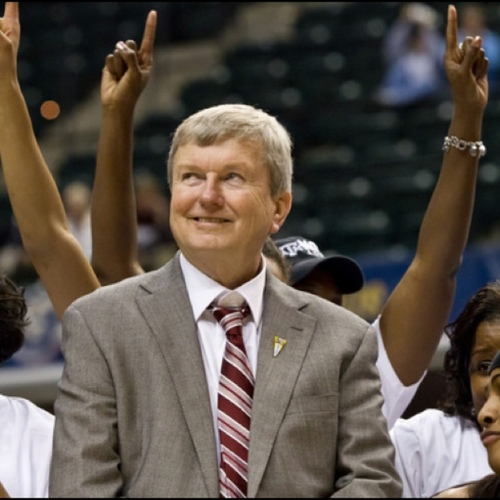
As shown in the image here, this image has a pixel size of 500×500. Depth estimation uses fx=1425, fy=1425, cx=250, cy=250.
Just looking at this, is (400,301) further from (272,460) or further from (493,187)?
(493,187)

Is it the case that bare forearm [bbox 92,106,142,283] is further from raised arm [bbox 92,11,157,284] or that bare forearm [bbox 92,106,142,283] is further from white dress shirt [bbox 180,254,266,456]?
white dress shirt [bbox 180,254,266,456]

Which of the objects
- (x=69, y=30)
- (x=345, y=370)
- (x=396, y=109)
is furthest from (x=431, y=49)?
(x=345, y=370)

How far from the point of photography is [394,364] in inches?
133

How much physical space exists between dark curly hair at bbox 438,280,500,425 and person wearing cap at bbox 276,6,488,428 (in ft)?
0.25

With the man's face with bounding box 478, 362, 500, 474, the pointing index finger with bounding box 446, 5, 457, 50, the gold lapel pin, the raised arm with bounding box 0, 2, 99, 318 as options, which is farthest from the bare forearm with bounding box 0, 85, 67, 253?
the man's face with bounding box 478, 362, 500, 474

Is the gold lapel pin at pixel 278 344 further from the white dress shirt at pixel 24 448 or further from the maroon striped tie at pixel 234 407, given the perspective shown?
the white dress shirt at pixel 24 448

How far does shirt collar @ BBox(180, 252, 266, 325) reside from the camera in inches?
112

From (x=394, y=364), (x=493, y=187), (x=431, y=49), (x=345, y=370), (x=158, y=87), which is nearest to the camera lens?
(x=345, y=370)

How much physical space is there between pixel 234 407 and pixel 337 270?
A: 907 millimetres

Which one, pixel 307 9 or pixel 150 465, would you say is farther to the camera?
pixel 307 9

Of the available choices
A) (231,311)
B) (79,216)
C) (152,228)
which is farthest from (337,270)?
(152,228)

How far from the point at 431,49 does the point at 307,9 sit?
2.10m

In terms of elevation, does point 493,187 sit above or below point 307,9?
below

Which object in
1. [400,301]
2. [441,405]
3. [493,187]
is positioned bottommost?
[493,187]
